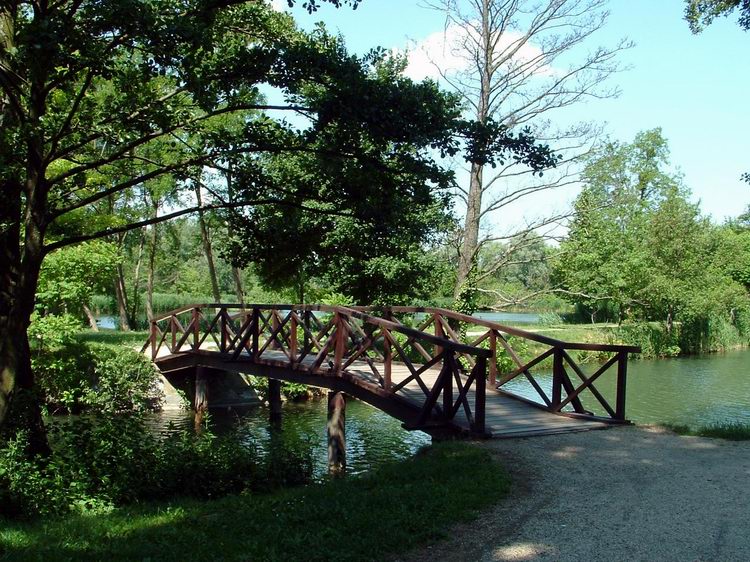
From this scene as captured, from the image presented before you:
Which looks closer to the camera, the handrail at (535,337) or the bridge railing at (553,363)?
the handrail at (535,337)

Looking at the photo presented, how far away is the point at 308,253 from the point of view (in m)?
9.61

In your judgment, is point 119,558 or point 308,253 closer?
point 119,558

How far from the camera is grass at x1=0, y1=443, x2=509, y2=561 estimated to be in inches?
199

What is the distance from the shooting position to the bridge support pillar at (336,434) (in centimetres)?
1195

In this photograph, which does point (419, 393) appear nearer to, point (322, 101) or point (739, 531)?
point (322, 101)

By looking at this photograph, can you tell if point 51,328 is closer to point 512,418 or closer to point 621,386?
point 512,418

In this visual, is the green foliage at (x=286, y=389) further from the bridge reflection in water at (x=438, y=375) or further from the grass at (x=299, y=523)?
the grass at (x=299, y=523)

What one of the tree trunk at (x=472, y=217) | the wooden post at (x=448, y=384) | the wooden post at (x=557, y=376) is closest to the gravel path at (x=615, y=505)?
the wooden post at (x=448, y=384)

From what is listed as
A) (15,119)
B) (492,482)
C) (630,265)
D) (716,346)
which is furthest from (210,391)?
(716,346)

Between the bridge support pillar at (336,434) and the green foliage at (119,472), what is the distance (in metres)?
2.59

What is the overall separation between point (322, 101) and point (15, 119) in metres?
3.65

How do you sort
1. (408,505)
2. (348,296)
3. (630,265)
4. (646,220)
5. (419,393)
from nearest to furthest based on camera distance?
(408,505) → (419,393) → (348,296) → (630,265) → (646,220)

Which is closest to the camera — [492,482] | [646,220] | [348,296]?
[492,482]

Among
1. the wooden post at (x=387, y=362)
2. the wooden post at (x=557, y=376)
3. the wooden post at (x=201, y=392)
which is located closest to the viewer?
the wooden post at (x=557, y=376)
